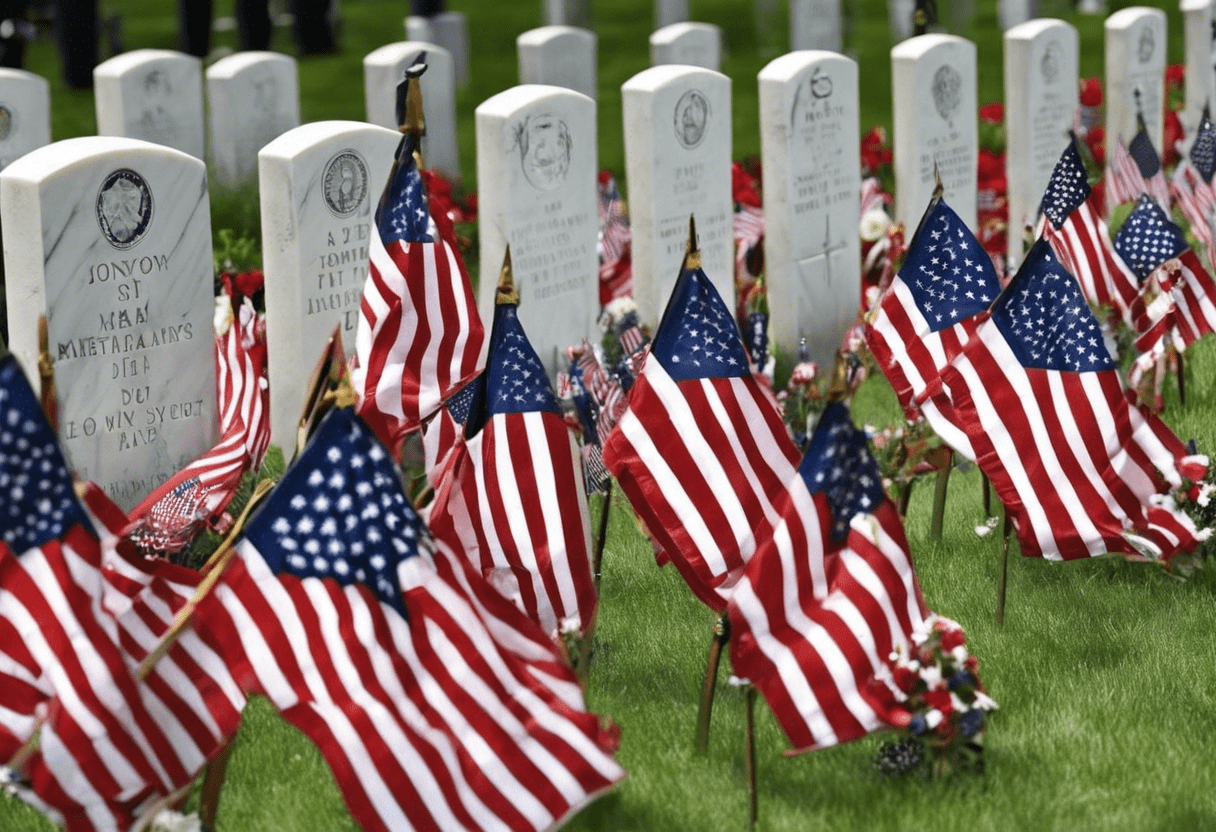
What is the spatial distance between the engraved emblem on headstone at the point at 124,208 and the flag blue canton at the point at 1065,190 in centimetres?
361

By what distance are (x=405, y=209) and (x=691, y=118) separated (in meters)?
3.57

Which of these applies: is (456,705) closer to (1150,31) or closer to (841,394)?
(841,394)

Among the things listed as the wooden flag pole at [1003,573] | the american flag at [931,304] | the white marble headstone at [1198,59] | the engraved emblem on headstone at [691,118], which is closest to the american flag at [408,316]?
the american flag at [931,304]

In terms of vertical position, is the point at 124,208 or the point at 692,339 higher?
the point at 124,208

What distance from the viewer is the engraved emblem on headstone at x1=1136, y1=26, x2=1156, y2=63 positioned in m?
13.0

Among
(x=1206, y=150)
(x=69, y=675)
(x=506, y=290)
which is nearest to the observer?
(x=69, y=675)

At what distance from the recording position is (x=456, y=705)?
4023 millimetres

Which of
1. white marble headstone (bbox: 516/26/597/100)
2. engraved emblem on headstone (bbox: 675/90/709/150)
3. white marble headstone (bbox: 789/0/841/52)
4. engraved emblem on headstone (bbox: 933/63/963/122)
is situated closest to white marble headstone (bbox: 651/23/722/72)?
white marble headstone (bbox: 516/26/597/100)

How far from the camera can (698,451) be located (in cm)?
494

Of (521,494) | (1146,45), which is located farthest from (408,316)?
(1146,45)

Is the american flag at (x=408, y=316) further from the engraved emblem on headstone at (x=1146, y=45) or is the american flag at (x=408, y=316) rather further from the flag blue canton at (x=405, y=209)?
the engraved emblem on headstone at (x=1146, y=45)

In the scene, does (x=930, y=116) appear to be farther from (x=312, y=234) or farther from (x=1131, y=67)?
(x=312, y=234)

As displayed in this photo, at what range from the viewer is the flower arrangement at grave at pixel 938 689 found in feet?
14.8

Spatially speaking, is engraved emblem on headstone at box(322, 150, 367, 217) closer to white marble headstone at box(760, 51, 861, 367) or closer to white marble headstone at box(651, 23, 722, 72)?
white marble headstone at box(760, 51, 861, 367)
